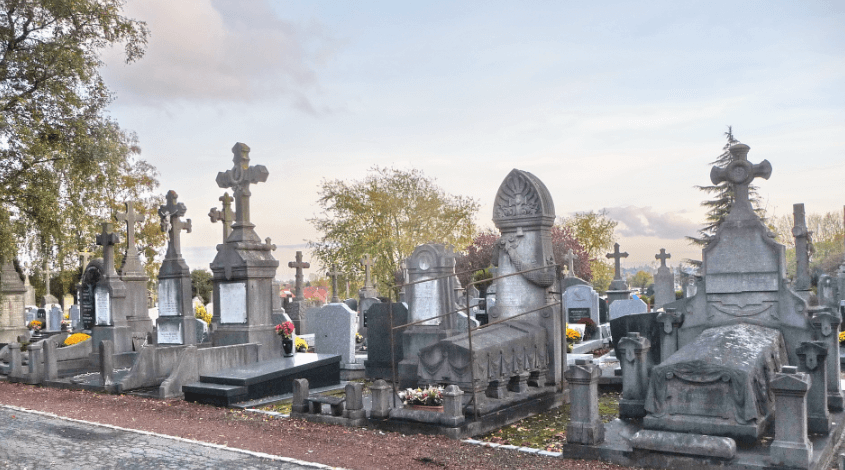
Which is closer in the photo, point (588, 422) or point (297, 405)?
point (588, 422)

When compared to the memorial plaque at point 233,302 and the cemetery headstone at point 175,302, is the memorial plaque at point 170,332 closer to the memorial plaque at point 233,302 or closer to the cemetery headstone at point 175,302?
the cemetery headstone at point 175,302

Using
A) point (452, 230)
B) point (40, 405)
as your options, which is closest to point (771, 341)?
point (40, 405)

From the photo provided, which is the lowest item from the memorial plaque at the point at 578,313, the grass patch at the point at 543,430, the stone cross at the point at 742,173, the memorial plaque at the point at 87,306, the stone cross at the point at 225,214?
the grass patch at the point at 543,430

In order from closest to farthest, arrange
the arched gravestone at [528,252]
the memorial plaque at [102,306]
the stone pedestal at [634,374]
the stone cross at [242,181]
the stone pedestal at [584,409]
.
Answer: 1. the stone pedestal at [584,409]
2. the stone pedestal at [634,374]
3. the arched gravestone at [528,252]
4. the stone cross at [242,181]
5. the memorial plaque at [102,306]

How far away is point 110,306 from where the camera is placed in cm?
1666

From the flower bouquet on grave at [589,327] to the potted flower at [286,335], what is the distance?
28.3 ft

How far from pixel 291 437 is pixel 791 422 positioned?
17.7ft

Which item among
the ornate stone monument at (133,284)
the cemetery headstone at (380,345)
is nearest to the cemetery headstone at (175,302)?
the ornate stone monument at (133,284)

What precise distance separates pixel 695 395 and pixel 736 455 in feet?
2.01

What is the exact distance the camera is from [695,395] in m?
6.11

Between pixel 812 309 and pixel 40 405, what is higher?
pixel 812 309

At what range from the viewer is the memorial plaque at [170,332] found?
14141mm

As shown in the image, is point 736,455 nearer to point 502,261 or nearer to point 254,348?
point 502,261

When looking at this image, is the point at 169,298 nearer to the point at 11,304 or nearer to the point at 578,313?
the point at 11,304
